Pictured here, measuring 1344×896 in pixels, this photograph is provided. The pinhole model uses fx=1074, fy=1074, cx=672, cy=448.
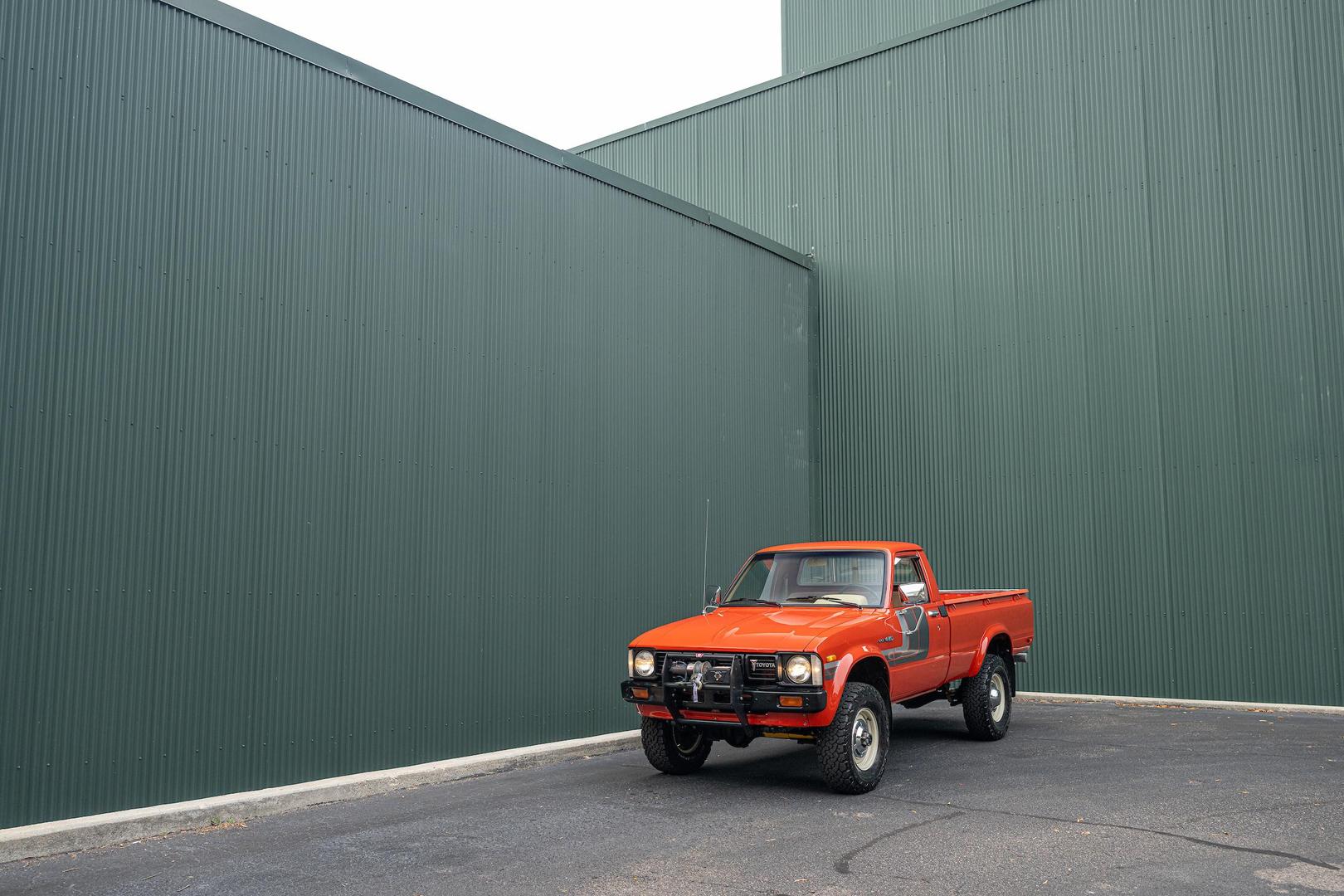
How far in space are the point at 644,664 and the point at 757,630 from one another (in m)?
1.01

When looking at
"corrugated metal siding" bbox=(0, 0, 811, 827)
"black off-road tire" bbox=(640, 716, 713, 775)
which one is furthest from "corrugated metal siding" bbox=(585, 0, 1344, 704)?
"black off-road tire" bbox=(640, 716, 713, 775)

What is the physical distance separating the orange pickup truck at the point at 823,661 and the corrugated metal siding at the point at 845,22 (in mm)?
12507

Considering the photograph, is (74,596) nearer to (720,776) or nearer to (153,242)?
(153,242)

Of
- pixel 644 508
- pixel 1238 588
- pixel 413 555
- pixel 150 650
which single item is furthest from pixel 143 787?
pixel 1238 588

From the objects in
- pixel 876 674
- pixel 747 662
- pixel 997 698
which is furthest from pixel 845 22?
pixel 747 662

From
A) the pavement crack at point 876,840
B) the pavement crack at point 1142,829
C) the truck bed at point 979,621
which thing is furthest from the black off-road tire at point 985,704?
the pavement crack at point 876,840

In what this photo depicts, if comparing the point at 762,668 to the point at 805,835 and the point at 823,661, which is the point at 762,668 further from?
the point at 805,835

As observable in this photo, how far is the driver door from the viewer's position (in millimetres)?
9531

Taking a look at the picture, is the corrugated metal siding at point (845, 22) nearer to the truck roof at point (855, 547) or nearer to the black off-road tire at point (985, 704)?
the truck roof at point (855, 547)

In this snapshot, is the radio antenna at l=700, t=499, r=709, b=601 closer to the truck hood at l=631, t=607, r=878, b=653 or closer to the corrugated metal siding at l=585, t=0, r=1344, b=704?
the corrugated metal siding at l=585, t=0, r=1344, b=704

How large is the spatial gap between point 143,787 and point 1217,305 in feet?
45.0

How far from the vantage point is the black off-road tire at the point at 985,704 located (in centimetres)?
1103

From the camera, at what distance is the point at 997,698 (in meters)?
11.4

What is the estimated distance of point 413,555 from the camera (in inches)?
415
